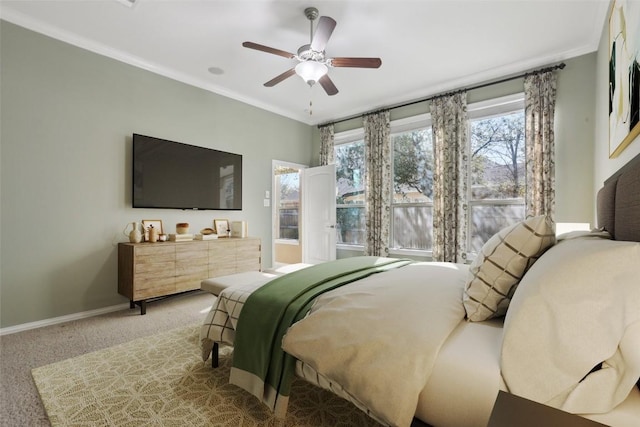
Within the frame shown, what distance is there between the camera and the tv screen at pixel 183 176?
344 cm

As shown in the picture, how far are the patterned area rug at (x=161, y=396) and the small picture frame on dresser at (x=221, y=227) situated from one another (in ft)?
6.92

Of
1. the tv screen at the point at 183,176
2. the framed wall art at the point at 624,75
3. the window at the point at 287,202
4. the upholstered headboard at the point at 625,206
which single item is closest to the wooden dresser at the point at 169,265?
the tv screen at the point at 183,176

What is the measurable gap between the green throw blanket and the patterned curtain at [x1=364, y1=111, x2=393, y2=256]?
297 cm

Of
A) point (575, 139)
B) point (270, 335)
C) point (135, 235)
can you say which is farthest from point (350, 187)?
point (270, 335)

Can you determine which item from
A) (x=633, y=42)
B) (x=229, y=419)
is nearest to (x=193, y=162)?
(x=229, y=419)

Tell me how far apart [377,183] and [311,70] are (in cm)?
236

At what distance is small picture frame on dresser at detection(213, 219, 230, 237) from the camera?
→ 4156 millimetres

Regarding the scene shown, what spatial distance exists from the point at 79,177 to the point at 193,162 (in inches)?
48.2

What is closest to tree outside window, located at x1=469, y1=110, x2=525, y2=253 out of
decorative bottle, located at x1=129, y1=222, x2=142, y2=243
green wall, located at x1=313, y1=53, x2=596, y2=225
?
green wall, located at x1=313, y1=53, x2=596, y2=225

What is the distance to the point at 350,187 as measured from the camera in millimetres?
5305

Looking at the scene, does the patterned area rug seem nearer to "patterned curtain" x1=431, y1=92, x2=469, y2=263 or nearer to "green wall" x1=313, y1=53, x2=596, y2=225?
"patterned curtain" x1=431, y1=92, x2=469, y2=263

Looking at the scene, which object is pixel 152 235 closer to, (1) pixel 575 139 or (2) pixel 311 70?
(2) pixel 311 70

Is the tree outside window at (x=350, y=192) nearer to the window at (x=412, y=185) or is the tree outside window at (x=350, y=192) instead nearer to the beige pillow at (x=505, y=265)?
the window at (x=412, y=185)

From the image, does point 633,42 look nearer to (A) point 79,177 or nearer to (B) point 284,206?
(A) point 79,177
